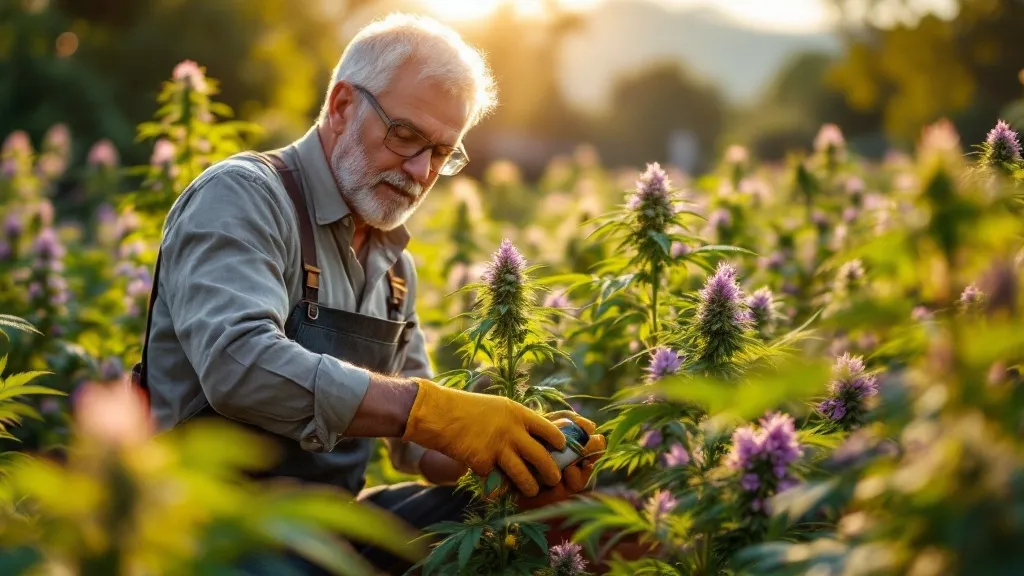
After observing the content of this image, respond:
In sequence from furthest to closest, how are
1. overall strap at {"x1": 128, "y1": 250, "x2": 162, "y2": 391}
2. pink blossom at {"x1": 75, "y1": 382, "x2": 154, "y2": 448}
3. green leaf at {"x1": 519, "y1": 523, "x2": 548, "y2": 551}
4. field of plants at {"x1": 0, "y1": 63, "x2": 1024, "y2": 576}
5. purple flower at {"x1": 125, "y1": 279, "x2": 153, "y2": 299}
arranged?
purple flower at {"x1": 125, "y1": 279, "x2": 153, "y2": 299}, overall strap at {"x1": 128, "y1": 250, "x2": 162, "y2": 391}, green leaf at {"x1": 519, "y1": 523, "x2": 548, "y2": 551}, field of plants at {"x1": 0, "y1": 63, "x2": 1024, "y2": 576}, pink blossom at {"x1": 75, "y1": 382, "x2": 154, "y2": 448}

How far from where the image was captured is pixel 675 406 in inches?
91.4

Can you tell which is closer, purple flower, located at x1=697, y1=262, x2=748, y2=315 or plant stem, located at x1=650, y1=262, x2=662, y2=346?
purple flower, located at x1=697, y1=262, x2=748, y2=315

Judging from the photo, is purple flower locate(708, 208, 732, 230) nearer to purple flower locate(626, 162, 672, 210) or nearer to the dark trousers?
purple flower locate(626, 162, 672, 210)

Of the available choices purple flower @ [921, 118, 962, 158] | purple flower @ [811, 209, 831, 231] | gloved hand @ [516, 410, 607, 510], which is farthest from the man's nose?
purple flower @ [811, 209, 831, 231]

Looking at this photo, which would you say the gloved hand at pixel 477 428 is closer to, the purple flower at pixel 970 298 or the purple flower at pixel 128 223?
the purple flower at pixel 970 298

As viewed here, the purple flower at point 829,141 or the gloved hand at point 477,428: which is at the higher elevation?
the purple flower at point 829,141

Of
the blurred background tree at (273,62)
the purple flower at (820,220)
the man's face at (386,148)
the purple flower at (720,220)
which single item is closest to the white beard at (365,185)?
the man's face at (386,148)

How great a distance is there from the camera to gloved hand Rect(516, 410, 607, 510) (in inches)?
121

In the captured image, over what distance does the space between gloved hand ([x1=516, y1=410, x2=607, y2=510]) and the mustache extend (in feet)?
3.31

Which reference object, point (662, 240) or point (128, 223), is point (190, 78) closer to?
point (128, 223)

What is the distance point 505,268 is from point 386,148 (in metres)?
0.95

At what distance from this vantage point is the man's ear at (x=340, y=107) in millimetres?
3547

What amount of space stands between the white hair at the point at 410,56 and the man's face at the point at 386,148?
0.13 ft

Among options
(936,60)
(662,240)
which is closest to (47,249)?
(662,240)
